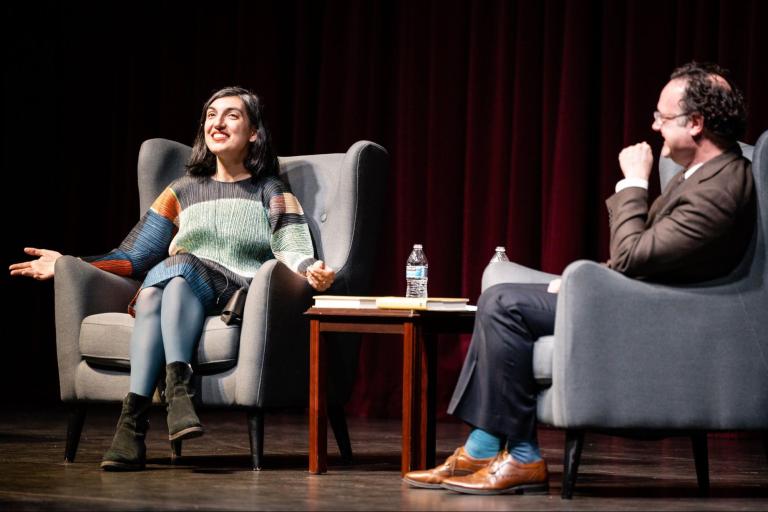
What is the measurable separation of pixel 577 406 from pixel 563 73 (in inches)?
97.7

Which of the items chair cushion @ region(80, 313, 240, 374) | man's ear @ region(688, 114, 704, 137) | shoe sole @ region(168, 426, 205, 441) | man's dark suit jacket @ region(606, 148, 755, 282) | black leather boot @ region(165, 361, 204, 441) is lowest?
shoe sole @ region(168, 426, 205, 441)

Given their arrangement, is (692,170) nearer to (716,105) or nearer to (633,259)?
(716,105)

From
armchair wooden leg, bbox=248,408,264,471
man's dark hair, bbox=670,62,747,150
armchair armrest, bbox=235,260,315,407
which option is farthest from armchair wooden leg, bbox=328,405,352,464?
man's dark hair, bbox=670,62,747,150

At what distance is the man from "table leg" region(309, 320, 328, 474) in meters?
0.43

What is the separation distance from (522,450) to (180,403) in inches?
36.0

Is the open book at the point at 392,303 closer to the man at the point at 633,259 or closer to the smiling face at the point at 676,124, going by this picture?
the man at the point at 633,259

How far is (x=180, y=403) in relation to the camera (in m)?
2.85

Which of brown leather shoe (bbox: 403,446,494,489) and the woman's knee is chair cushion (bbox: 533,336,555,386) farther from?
the woman's knee

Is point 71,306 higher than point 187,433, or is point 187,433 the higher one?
point 71,306

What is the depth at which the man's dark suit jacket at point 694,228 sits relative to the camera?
2436mm

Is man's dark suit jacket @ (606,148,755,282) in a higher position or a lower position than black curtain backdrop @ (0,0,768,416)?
lower

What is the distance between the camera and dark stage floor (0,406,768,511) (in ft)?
7.83

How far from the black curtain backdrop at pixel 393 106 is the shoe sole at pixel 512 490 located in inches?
83.4

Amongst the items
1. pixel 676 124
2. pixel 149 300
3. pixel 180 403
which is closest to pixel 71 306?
pixel 149 300
